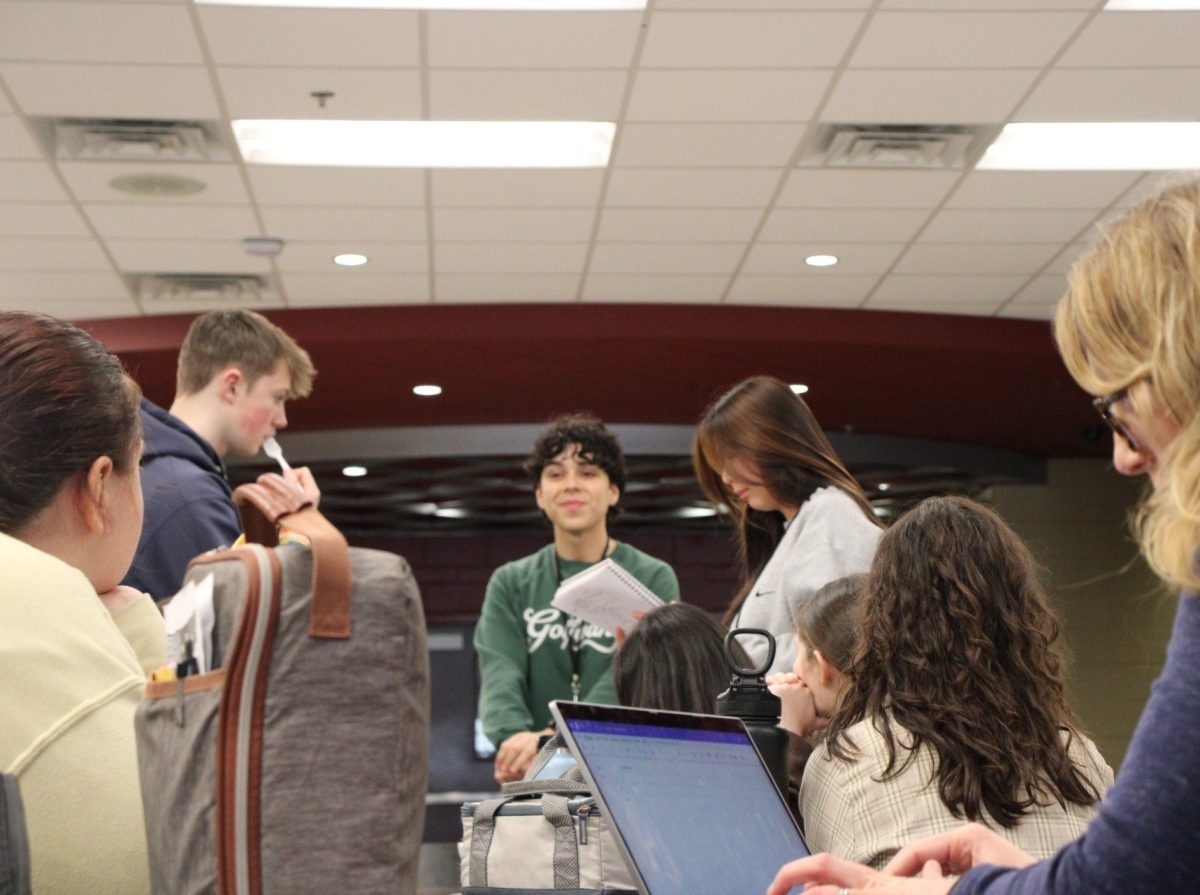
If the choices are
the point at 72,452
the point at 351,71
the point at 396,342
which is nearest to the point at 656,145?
the point at 351,71

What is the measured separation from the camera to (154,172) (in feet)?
17.4

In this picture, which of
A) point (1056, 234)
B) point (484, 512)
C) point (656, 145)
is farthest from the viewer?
point (484, 512)

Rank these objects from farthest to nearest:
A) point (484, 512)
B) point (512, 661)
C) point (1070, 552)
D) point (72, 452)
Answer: point (484, 512), point (1070, 552), point (512, 661), point (72, 452)

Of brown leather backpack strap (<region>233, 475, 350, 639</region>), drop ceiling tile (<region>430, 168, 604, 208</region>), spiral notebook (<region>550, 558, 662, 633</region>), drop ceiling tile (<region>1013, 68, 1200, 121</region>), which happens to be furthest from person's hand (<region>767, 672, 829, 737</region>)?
drop ceiling tile (<region>430, 168, 604, 208</region>)

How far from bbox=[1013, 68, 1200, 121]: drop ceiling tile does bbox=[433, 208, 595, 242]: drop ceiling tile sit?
188 cm

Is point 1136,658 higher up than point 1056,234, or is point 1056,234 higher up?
point 1056,234

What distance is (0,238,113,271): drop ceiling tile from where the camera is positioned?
605 centimetres

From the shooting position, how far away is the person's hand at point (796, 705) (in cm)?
180

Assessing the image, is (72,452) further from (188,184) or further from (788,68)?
(188,184)

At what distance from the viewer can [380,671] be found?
0.85 m

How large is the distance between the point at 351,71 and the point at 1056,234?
3.26 m

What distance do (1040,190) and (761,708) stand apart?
4675 mm

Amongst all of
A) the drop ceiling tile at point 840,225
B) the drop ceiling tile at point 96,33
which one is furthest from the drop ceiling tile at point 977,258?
the drop ceiling tile at point 96,33

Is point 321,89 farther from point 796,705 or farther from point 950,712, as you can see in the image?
point 950,712
